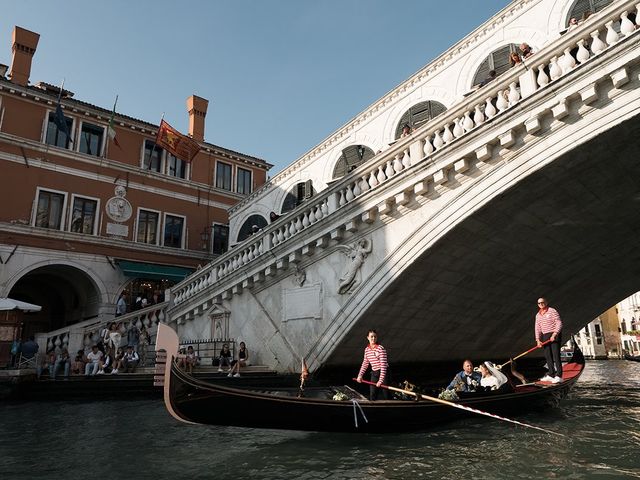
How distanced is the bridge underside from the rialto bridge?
39mm

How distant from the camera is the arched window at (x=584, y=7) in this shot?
8.59 meters

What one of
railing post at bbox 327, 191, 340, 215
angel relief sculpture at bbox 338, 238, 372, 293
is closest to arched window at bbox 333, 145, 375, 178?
railing post at bbox 327, 191, 340, 215

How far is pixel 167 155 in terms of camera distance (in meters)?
18.5

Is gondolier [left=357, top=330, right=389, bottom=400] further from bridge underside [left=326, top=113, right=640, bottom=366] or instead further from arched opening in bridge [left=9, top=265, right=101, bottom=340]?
arched opening in bridge [left=9, top=265, right=101, bottom=340]

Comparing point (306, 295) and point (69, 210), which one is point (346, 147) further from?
point (69, 210)

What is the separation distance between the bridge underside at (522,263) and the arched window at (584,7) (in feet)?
11.0

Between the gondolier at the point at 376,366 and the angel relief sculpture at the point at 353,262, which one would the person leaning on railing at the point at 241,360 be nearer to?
the angel relief sculpture at the point at 353,262

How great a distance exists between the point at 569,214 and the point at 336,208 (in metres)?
4.22

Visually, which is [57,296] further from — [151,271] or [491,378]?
[491,378]

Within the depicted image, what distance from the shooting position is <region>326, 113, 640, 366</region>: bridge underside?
7.26 meters

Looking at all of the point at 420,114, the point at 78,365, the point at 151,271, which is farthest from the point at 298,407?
the point at 151,271

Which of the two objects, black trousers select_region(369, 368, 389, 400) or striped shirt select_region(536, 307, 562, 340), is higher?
striped shirt select_region(536, 307, 562, 340)

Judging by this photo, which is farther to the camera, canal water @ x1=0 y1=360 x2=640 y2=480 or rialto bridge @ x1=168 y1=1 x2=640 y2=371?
rialto bridge @ x1=168 y1=1 x2=640 y2=371

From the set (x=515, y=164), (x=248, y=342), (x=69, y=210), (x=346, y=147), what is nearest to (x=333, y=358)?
(x=248, y=342)
